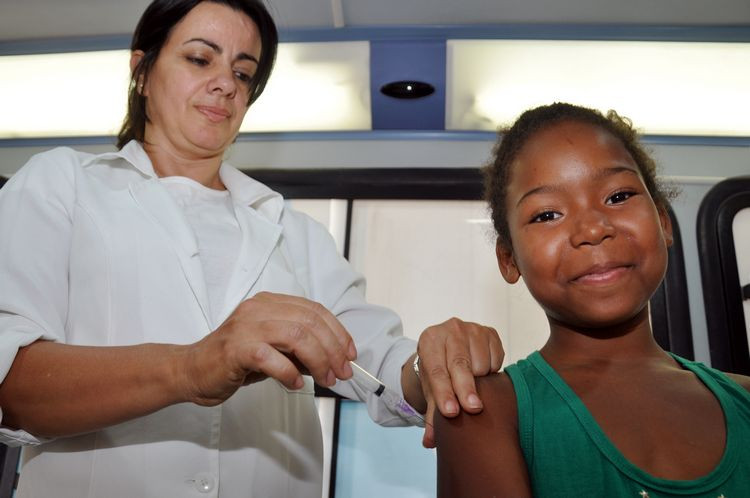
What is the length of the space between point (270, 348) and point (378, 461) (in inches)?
46.0

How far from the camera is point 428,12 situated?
5.74 ft

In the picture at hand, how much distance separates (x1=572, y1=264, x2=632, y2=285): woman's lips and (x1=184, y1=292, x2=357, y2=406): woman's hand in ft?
1.21

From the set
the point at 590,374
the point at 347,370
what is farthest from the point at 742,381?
the point at 347,370

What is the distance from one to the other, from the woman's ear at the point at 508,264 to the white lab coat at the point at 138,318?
0.84 feet

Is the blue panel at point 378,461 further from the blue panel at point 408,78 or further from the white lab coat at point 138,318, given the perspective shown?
the blue panel at point 408,78

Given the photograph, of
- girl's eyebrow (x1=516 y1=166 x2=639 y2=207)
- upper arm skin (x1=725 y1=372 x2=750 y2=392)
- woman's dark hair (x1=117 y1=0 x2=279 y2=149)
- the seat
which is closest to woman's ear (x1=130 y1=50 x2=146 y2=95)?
woman's dark hair (x1=117 y1=0 x2=279 y2=149)

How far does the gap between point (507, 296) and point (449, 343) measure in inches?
Answer: 42.8

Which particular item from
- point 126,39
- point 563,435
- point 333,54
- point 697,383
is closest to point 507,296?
point 333,54

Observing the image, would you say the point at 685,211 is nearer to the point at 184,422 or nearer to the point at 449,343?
the point at 449,343

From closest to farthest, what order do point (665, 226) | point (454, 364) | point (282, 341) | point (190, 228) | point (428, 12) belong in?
point (282, 341) < point (454, 364) < point (665, 226) < point (190, 228) < point (428, 12)

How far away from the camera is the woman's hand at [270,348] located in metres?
0.81

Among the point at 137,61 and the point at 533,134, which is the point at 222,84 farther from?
the point at 533,134

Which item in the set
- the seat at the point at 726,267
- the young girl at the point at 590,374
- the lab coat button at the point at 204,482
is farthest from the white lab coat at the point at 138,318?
the seat at the point at 726,267

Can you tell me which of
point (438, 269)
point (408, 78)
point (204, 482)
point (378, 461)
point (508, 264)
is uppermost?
point (408, 78)
